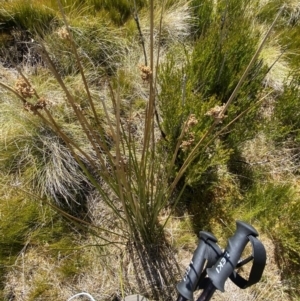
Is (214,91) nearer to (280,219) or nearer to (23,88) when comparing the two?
(280,219)

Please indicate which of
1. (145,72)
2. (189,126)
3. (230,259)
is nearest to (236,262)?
(230,259)

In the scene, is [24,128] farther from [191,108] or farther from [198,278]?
[198,278]

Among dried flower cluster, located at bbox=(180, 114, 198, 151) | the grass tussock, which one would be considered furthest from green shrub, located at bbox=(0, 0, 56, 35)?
dried flower cluster, located at bbox=(180, 114, 198, 151)

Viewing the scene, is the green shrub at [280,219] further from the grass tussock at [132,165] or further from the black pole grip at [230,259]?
the black pole grip at [230,259]

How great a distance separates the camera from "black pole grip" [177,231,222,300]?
1.35 meters

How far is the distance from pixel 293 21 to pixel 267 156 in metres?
1.23

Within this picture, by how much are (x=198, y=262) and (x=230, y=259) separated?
0.42ft

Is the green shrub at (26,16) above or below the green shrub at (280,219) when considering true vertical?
above

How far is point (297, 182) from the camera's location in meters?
2.22

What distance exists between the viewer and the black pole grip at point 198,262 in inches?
53.3

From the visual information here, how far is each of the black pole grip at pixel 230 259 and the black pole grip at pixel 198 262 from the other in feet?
0.15

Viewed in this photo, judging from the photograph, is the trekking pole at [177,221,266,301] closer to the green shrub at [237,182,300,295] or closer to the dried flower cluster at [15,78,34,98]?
the green shrub at [237,182,300,295]

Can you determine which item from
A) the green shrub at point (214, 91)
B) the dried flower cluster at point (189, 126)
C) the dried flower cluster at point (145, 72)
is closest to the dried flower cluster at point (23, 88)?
the dried flower cluster at point (145, 72)

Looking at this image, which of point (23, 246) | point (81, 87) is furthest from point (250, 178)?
point (23, 246)
